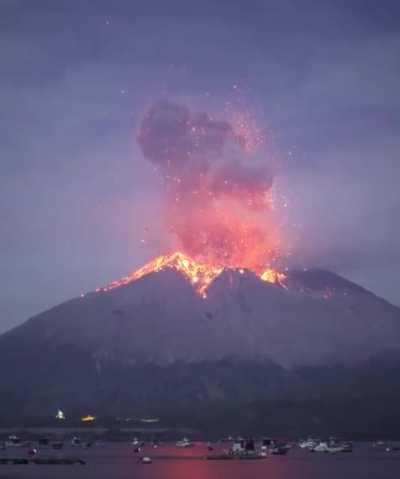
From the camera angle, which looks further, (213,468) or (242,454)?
(242,454)

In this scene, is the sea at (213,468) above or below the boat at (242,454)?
below

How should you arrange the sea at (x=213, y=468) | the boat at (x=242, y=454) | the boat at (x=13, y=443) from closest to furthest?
the sea at (x=213, y=468)
the boat at (x=242, y=454)
the boat at (x=13, y=443)

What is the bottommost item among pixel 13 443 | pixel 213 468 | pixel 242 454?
pixel 213 468

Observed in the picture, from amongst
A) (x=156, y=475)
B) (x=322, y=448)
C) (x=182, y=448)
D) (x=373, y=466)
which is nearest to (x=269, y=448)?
(x=322, y=448)

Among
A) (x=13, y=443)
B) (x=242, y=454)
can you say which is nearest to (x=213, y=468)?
(x=242, y=454)

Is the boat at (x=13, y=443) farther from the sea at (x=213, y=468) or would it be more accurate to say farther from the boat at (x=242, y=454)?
the boat at (x=242, y=454)

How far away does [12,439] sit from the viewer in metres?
198

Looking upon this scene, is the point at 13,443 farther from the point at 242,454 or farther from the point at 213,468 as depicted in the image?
the point at 213,468

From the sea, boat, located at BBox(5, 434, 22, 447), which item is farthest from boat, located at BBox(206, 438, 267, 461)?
boat, located at BBox(5, 434, 22, 447)

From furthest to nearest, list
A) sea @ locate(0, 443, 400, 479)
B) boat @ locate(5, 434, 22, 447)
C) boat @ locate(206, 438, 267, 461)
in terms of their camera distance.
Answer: boat @ locate(5, 434, 22, 447) < boat @ locate(206, 438, 267, 461) < sea @ locate(0, 443, 400, 479)

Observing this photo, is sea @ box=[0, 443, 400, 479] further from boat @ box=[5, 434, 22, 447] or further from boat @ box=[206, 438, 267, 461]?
boat @ box=[5, 434, 22, 447]

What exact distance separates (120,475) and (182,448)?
79767mm

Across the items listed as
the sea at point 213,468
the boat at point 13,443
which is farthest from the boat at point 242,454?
the boat at point 13,443

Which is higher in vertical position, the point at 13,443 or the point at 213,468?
the point at 13,443
